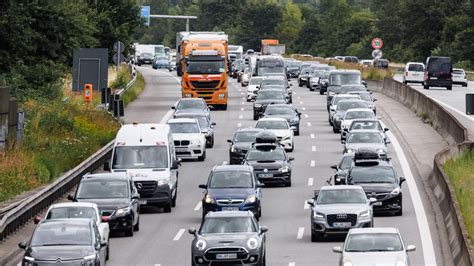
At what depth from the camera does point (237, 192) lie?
3750 cm

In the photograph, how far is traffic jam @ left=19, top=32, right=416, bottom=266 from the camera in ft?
89.0

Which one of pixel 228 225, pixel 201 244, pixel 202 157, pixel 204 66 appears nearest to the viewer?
pixel 201 244

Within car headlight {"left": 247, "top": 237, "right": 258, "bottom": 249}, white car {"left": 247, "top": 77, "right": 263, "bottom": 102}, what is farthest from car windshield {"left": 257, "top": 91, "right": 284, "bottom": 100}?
car headlight {"left": 247, "top": 237, "right": 258, "bottom": 249}

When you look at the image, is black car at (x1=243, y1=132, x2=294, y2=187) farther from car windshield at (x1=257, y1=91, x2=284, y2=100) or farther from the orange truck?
the orange truck

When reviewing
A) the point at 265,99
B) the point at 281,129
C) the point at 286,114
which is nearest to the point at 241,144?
the point at 281,129

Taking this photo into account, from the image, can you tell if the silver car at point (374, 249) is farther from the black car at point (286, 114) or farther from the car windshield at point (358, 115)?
the black car at point (286, 114)

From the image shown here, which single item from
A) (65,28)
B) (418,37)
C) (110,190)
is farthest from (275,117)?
(418,37)

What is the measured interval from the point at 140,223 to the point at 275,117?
2258cm

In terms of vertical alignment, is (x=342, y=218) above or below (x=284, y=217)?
above

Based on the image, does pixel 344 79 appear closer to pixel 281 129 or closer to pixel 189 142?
pixel 281 129

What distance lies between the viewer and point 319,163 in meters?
52.6

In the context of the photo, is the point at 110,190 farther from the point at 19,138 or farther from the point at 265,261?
the point at 19,138

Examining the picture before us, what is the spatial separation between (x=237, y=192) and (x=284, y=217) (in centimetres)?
214

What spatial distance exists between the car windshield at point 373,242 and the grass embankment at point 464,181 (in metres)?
5.42
